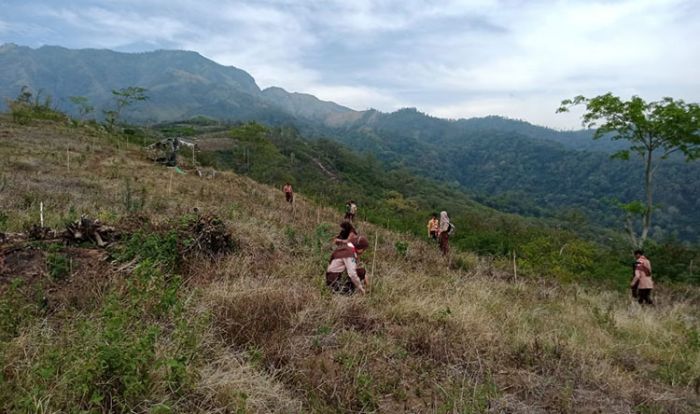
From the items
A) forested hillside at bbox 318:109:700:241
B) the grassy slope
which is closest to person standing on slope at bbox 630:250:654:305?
the grassy slope

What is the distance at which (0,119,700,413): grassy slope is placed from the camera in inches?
117

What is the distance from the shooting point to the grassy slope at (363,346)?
298 cm

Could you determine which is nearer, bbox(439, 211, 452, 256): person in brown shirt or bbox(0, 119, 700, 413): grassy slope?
bbox(0, 119, 700, 413): grassy slope

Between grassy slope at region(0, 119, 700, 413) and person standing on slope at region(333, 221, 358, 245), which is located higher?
person standing on slope at region(333, 221, 358, 245)

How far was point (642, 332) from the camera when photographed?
6.21 m

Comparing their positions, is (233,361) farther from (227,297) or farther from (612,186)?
(612,186)

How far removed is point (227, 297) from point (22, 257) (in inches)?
88.0

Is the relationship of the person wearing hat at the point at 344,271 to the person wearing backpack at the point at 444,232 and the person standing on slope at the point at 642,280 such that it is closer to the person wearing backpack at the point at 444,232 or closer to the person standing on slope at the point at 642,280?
the person wearing backpack at the point at 444,232

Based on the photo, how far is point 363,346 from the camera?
4020 millimetres

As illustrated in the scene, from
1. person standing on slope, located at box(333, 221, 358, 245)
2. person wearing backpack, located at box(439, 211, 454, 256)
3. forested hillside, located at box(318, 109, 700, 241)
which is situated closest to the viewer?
person standing on slope, located at box(333, 221, 358, 245)

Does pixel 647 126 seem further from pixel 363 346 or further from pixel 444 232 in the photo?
pixel 363 346

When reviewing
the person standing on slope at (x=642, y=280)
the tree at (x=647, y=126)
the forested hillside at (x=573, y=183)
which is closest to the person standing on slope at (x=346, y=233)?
the person standing on slope at (x=642, y=280)

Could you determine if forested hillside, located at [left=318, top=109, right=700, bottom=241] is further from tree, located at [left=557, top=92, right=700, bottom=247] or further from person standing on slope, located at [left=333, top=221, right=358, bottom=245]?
person standing on slope, located at [left=333, top=221, right=358, bottom=245]

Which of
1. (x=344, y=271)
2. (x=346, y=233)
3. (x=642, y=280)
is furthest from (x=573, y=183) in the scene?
(x=344, y=271)
